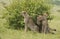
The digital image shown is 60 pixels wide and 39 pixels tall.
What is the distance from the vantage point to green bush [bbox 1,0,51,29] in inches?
560

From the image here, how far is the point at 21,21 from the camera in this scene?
46.5ft

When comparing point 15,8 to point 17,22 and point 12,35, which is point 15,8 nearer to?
point 17,22

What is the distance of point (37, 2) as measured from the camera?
14344 millimetres

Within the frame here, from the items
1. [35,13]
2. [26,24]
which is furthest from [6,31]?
[35,13]

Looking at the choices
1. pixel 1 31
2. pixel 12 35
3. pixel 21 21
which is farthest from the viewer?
A: pixel 21 21

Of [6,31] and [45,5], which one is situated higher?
[45,5]

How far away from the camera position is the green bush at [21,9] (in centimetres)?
1423

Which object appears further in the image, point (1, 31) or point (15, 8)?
point (15, 8)

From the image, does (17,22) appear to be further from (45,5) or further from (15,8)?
(45,5)

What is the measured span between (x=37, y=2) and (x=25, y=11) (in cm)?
113

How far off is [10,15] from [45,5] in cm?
209

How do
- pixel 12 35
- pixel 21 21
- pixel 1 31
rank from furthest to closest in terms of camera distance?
pixel 21 21 < pixel 1 31 < pixel 12 35

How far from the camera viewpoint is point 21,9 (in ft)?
47.5

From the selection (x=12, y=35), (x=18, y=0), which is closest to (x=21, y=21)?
(x=18, y=0)
